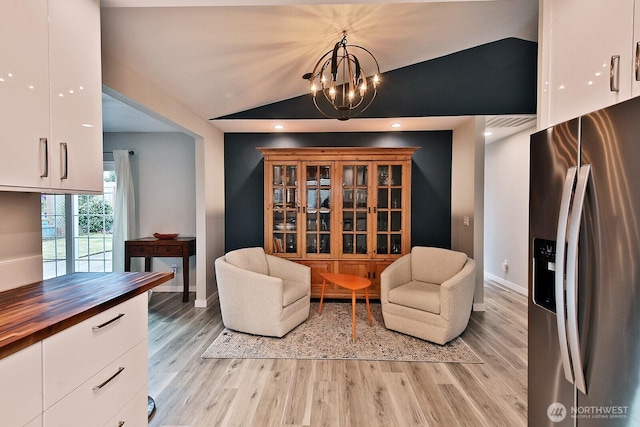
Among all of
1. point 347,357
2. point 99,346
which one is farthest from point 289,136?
point 99,346

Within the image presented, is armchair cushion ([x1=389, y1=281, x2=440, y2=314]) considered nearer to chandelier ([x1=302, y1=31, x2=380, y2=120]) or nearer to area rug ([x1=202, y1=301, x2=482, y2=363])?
area rug ([x1=202, y1=301, x2=482, y2=363])

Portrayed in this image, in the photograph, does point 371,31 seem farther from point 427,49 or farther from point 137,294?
point 137,294

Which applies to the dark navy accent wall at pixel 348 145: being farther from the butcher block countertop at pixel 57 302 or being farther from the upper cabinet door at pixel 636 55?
the upper cabinet door at pixel 636 55

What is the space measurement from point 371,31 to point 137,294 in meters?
2.59

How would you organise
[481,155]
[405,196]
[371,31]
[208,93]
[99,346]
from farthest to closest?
[405,196], [481,155], [208,93], [371,31], [99,346]

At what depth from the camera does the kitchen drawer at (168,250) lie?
150 inches

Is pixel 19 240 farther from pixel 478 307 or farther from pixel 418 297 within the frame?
pixel 478 307

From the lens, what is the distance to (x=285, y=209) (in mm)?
3889

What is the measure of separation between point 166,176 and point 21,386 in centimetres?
393

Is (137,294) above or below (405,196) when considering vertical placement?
below

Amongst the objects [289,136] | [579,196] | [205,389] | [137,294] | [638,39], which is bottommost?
[205,389]

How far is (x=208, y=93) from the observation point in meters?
2.91

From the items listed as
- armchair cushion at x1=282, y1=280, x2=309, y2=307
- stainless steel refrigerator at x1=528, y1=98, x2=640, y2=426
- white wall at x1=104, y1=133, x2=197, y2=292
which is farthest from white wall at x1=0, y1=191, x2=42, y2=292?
white wall at x1=104, y1=133, x2=197, y2=292

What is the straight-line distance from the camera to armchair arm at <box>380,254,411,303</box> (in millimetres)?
3037
